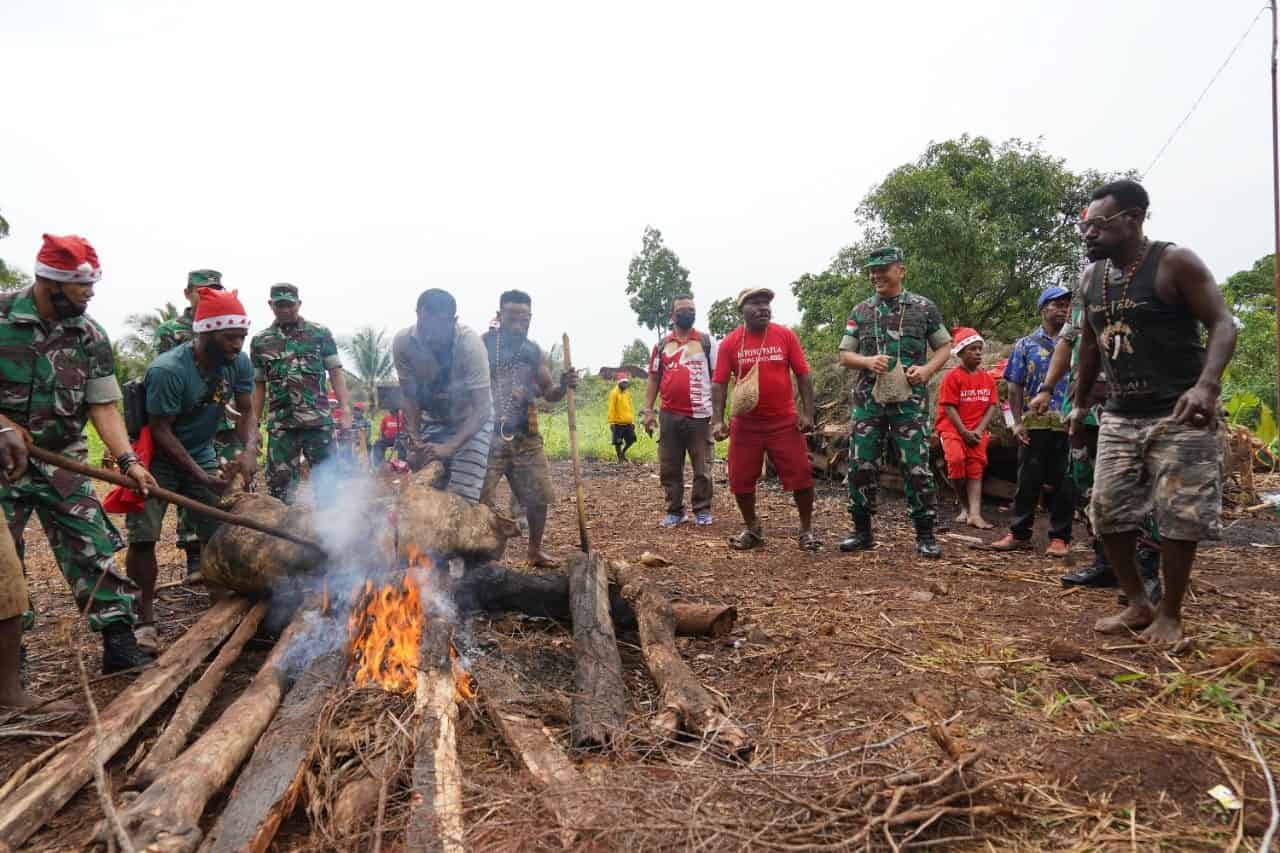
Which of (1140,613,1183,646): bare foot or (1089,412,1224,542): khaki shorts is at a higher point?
(1089,412,1224,542): khaki shorts

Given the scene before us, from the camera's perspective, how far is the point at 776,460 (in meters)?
5.89

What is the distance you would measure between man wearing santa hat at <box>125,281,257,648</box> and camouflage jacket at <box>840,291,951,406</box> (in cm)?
432

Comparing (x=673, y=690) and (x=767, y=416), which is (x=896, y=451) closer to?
(x=767, y=416)

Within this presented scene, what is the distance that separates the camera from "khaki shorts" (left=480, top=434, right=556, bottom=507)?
561 centimetres

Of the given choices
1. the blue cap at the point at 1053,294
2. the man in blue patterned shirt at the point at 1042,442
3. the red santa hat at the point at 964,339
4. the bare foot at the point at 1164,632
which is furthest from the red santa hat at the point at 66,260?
the red santa hat at the point at 964,339

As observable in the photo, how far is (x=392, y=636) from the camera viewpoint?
3.52 metres

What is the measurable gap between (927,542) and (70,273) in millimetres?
5593

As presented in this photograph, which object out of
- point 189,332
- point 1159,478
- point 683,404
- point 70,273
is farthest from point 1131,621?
point 189,332

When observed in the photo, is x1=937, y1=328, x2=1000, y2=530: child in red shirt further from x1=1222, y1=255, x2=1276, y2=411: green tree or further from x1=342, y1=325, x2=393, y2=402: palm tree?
x1=342, y1=325, x2=393, y2=402: palm tree

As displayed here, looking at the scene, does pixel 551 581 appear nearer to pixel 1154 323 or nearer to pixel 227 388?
pixel 227 388

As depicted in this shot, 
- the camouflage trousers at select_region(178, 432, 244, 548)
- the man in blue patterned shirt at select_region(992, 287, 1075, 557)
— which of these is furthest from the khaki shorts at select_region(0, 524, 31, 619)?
the man in blue patterned shirt at select_region(992, 287, 1075, 557)

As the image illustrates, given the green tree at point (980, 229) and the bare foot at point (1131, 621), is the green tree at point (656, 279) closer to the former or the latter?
the green tree at point (980, 229)

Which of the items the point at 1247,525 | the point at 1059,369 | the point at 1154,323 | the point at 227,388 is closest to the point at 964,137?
the point at 1247,525

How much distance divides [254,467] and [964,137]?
20.1 metres
